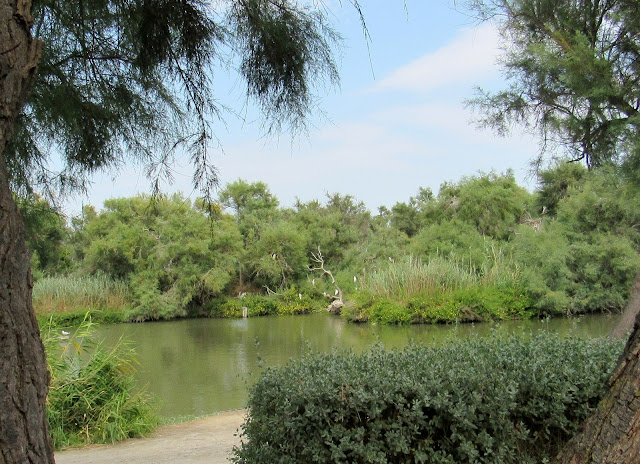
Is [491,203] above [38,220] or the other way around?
above

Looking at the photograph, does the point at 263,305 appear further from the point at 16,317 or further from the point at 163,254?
the point at 16,317

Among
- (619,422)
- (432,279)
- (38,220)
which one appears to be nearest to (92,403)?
(38,220)

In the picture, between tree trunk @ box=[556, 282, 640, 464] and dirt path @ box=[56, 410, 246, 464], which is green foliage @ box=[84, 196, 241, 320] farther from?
tree trunk @ box=[556, 282, 640, 464]

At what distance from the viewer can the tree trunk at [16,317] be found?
46.9 inches

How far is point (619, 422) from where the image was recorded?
160cm

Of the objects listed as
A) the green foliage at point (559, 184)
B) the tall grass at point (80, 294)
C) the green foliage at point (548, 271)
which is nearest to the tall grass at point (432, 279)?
the green foliage at point (548, 271)

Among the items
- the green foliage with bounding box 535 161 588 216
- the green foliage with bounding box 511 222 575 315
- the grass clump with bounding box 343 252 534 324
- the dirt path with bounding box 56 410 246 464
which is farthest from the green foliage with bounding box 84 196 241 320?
the dirt path with bounding box 56 410 246 464

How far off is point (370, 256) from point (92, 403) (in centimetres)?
1261

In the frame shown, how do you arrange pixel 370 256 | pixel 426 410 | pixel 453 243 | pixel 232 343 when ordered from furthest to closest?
pixel 370 256 → pixel 453 243 → pixel 232 343 → pixel 426 410

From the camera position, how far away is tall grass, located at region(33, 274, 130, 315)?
14227 mm

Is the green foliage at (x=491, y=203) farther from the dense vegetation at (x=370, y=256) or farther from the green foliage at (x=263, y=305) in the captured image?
the green foliage at (x=263, y=305)

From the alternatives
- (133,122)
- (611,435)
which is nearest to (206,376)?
(133,122)

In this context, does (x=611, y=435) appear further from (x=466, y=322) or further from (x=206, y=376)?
(x=466, y=322)

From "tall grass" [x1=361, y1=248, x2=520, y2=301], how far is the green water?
1015mm
